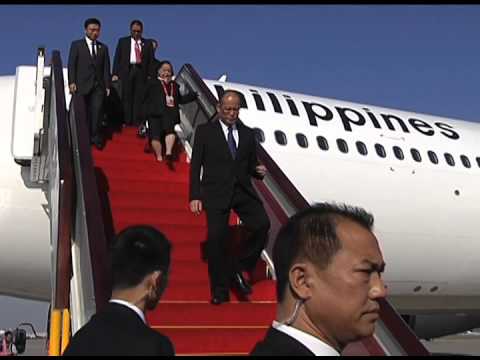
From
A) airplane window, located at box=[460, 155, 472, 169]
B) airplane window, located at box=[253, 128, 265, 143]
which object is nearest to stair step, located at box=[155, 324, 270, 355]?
airplane window, located at box=[253, 128, 265, 143]

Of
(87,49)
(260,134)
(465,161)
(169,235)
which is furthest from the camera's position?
(465,161)

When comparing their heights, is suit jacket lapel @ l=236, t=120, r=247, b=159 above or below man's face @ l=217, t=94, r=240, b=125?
below

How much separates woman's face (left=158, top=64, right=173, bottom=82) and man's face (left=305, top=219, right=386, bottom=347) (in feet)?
20.2

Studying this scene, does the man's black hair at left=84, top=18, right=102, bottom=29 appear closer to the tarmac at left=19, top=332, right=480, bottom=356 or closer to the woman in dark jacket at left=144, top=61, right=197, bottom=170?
the woman in dark jacket at left=144, top=61, right=197, bottom=170

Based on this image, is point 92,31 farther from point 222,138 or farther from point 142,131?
point 222,138

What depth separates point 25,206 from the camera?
837cm

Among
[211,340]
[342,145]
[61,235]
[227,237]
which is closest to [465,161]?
[342,145]

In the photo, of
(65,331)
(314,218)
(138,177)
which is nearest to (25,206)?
(138,177)

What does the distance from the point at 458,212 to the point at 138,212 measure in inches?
236

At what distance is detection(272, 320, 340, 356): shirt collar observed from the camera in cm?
181

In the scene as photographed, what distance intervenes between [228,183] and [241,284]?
78 cm

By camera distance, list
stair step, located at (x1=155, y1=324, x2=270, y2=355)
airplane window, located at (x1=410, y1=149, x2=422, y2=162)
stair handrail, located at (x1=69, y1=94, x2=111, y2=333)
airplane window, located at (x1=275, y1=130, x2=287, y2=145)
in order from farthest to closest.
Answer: airplane window, located at (x1=410, y1=149, x2=422, y2=162) → airplane window, located at (x1=275, y1=130, x2=287, y2=145) → stair step, located at (x1=155, y1=324, x2=270, y2=355) → stair handrail, located at (x1=69, y1=94, x2=111, y2=333)

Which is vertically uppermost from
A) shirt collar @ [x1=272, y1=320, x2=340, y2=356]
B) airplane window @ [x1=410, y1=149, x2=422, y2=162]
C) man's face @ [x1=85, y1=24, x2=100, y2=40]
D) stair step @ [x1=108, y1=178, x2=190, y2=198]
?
man's face @ [x1=85, y1=24, x2=100, y2=40]

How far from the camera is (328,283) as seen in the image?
192 centimetres
